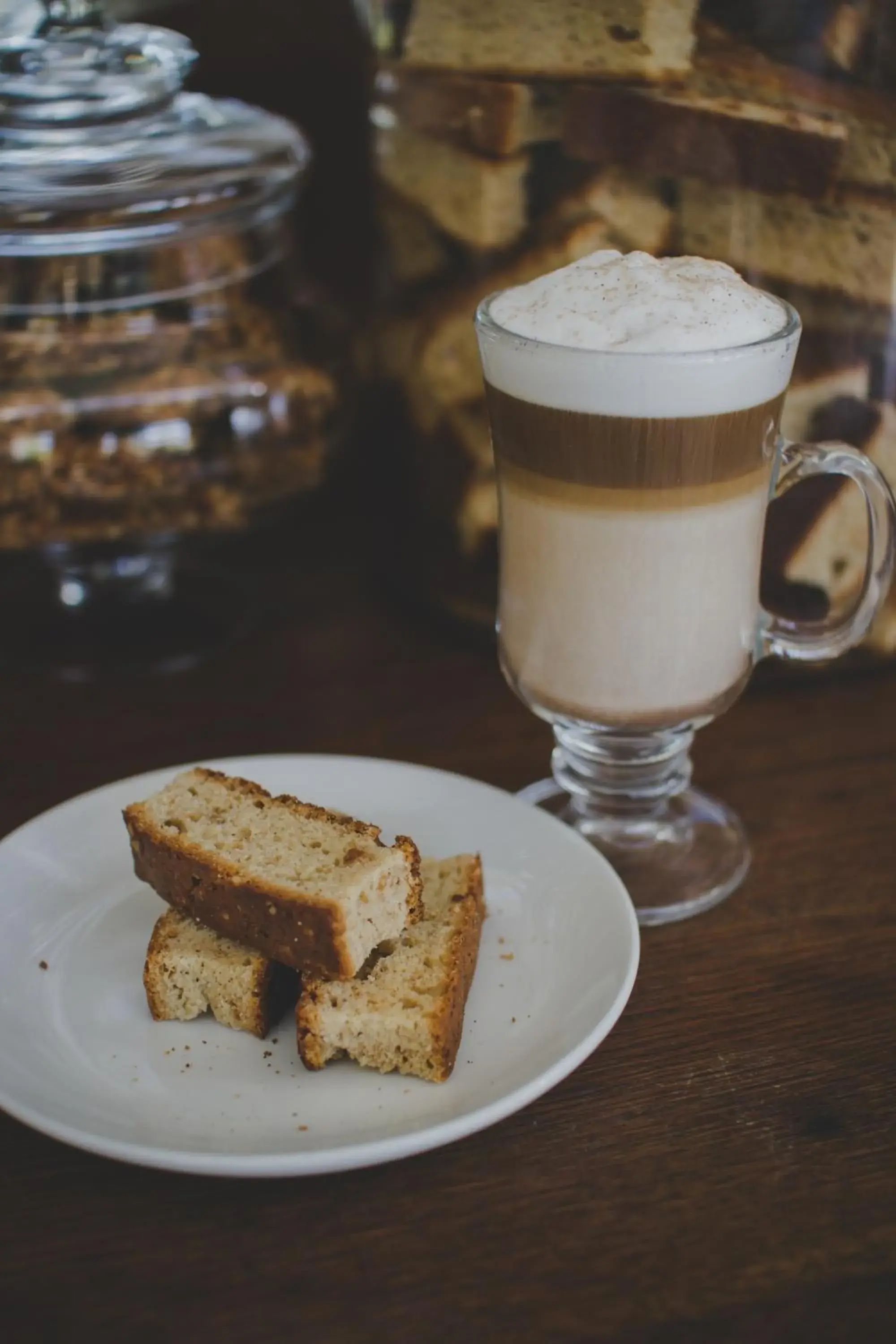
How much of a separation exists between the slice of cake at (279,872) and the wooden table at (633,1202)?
0.12m

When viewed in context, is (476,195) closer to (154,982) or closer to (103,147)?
(103,147)

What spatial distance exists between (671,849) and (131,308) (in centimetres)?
60

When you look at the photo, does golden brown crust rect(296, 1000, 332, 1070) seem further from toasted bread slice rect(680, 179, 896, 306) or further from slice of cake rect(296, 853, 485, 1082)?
toasted bread slice rect(680, 179, 896, 306)

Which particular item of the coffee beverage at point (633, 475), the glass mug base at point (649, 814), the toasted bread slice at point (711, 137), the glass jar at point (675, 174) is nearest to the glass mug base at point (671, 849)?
the glass mug base at point (649, 814)

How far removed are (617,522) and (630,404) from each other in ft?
0.27

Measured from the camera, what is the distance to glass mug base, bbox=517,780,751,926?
983 millimetres

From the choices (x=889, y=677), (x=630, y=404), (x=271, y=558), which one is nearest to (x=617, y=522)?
(x=630, y=404)

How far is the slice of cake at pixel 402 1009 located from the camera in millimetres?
758

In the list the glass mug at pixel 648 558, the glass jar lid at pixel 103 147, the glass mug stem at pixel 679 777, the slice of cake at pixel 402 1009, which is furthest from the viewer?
the glass jar lid at pixel 103 147

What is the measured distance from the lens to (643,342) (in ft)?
2.76

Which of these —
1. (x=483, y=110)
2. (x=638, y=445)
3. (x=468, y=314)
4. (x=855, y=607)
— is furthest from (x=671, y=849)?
(x=483, y=110)

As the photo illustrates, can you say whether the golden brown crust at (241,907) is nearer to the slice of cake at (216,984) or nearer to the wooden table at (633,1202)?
the slice of cake at (216,984)

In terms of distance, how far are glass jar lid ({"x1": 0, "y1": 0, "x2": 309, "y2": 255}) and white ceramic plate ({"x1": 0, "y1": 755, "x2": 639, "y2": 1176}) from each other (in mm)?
433

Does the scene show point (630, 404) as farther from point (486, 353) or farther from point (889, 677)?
point (889, 677)
